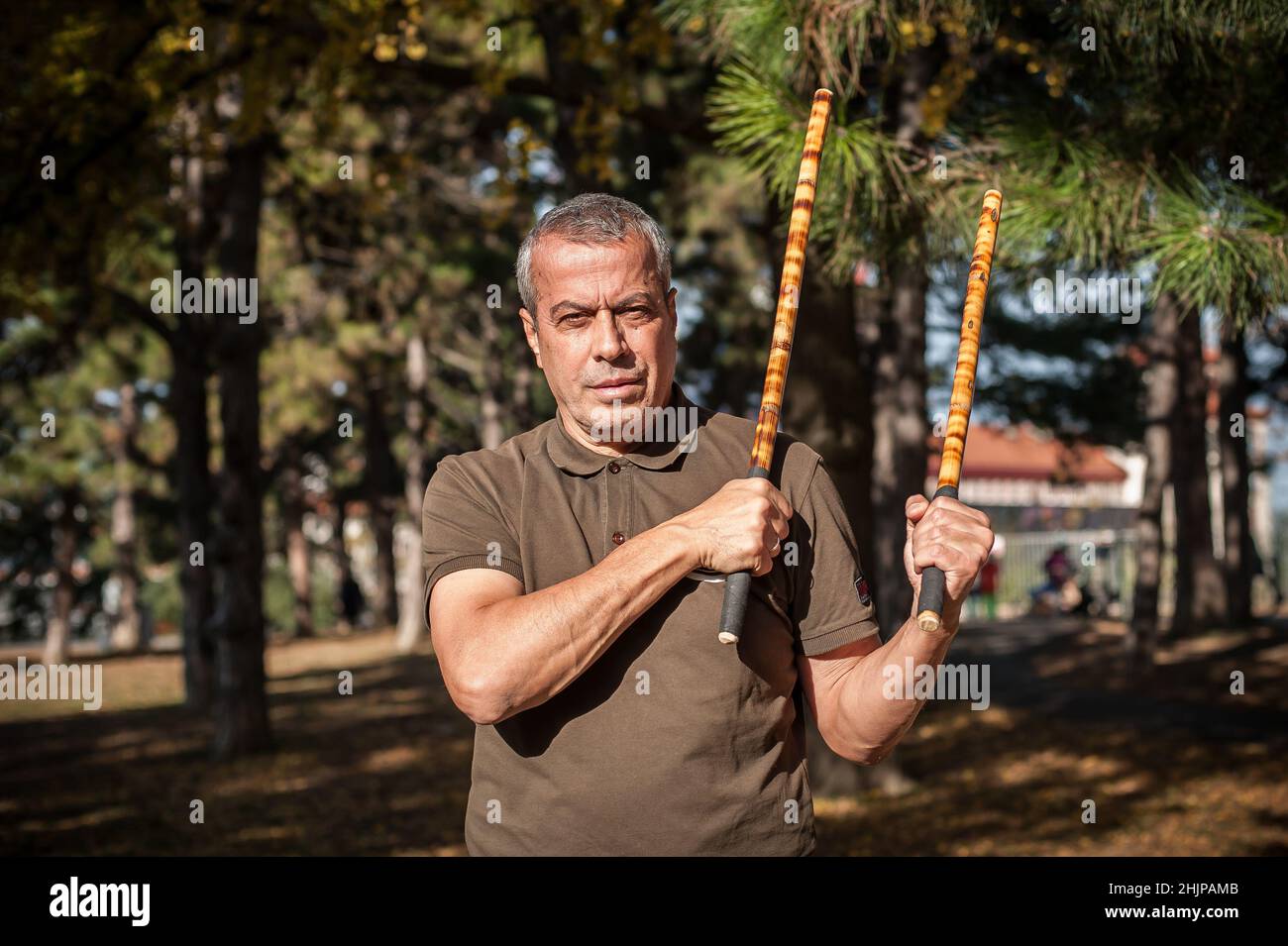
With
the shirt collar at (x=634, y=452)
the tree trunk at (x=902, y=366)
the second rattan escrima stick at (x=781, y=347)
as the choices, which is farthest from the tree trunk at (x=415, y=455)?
the second rattan escrima stick at (x=781, y=347)

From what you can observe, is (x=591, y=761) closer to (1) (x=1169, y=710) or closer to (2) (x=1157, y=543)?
(1) (x=1169, y=710)

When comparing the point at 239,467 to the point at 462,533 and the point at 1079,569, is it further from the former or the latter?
the point at 1079,569

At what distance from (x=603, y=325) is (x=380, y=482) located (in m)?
32.6

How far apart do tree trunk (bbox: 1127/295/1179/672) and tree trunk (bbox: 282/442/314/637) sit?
948 inches

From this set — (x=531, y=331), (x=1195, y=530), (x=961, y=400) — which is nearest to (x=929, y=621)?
(x=961, y=400)

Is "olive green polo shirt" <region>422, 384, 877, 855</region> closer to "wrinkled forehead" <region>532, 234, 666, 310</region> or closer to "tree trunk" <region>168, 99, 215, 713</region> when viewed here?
"wrinkled forehead" <region>532, 234, 666, 310</region>

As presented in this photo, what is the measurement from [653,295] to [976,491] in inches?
2049

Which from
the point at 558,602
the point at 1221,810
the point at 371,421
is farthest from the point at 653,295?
the point at 371,421

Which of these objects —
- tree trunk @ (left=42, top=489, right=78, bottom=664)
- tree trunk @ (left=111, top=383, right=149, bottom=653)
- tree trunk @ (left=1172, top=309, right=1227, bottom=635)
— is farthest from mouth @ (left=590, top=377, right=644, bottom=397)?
tree trunk @ (left=42, top=489, right=78, bottom=664)

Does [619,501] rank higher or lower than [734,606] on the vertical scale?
higher

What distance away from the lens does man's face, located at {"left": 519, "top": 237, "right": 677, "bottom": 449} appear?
7.68 feet

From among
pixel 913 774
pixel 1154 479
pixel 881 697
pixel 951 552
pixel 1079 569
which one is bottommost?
pixel 913 774

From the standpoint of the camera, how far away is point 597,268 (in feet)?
7.68

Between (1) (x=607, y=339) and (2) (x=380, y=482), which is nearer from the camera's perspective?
(1) (x=607, y=339)
